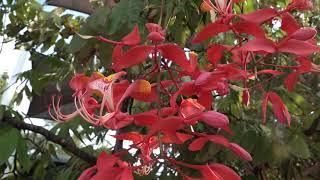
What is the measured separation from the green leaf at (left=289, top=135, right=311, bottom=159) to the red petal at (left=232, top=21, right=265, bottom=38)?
756mm

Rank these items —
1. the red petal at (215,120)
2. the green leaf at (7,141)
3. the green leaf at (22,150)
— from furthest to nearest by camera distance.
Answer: the green leaf at (22,150), the green leaf at (7,141), the red petal at (215,120)

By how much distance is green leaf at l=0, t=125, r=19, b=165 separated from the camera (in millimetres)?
1172

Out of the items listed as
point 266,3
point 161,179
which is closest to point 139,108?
point 161,179

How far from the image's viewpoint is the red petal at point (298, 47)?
572mm

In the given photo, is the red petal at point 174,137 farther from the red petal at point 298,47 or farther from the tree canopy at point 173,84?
the red petal at point 298,47

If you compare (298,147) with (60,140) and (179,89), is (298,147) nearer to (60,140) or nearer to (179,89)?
(60,140)

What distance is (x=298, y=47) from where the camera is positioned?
1.89 ft

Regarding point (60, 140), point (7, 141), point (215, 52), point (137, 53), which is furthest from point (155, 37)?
point (60, 140)

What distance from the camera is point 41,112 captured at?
239 cm

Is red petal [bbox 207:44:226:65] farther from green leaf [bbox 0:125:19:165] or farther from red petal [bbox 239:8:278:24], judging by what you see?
green leaf [bbox 0:125:19:165]

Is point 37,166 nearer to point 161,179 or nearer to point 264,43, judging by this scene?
point 161,179

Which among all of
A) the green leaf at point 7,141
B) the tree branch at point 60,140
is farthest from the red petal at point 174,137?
the tree branch at point 60,140

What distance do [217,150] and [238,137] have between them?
0.07m

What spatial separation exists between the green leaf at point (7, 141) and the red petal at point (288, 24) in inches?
30.6
